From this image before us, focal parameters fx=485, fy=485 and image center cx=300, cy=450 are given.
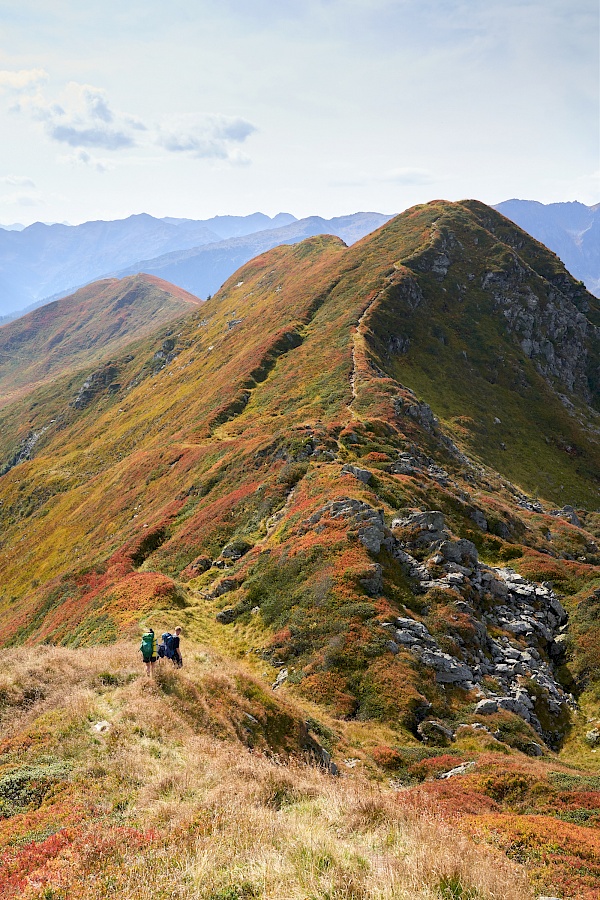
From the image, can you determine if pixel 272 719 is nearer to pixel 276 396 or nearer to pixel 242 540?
pixel 242 540

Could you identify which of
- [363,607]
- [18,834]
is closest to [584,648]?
[363,607]

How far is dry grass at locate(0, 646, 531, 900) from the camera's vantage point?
710 cm

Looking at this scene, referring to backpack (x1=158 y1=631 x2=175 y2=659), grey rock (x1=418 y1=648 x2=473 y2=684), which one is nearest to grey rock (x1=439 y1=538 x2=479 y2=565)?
grey rock (x1=418 y1=648 x2=473 y2=684)

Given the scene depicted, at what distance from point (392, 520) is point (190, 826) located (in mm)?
26597

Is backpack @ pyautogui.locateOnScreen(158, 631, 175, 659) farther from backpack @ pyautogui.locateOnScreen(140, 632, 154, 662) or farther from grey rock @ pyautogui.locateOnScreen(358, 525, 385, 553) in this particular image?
grey rock @ pyautogui.locateOnScreen(358, 525, 385, 553)

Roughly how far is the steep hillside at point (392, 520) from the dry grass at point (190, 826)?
2967 mm

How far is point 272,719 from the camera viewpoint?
55.8 feet

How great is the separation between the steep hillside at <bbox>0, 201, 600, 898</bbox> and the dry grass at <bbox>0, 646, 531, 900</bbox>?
2.97m

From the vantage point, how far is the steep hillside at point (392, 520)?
2216 cm

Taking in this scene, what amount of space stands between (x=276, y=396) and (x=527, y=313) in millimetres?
61116

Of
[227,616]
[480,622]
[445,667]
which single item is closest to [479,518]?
[480,622]

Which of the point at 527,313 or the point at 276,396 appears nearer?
the point at 276,396

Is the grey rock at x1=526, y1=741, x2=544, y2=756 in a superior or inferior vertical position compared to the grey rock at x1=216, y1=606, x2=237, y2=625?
inferior

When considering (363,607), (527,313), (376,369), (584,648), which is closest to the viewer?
(363,607)
